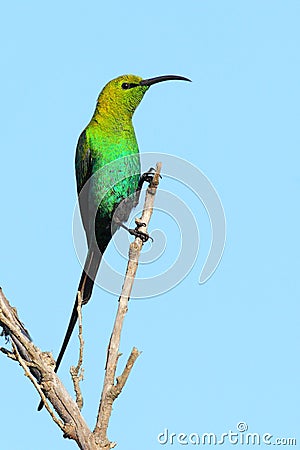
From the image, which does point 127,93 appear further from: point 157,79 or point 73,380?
point 73,380

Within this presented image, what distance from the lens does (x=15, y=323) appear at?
4.07 meters

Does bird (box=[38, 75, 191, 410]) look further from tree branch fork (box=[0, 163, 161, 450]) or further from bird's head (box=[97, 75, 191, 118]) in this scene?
tree branch fork (box=[0, 163, 161, 450])

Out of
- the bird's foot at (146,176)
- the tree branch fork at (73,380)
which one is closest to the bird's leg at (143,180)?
the bird's foot at (146,176)

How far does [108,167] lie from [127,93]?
2.46 ft

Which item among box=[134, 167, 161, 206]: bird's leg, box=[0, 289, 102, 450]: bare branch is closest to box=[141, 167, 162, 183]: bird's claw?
box=[134, 167, 161, 206]: bird's leg

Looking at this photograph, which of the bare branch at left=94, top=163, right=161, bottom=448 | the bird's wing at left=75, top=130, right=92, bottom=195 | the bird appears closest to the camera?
the bare branch at left=94, top=163, right=161, bottom=448

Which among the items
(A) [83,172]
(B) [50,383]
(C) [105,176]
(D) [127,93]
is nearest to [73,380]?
(B) [50,383]

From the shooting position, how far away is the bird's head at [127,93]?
21.1 ft

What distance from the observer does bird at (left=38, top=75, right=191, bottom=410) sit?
598 centimetres

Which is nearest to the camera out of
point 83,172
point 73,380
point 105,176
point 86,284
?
point 73,380

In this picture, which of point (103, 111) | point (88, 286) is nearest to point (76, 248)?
point (88, 286)

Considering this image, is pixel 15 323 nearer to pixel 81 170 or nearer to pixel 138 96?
pixel 81 170

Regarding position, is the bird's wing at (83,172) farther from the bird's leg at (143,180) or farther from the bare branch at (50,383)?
the bare branch at (50,383)

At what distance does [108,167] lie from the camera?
614 cm
